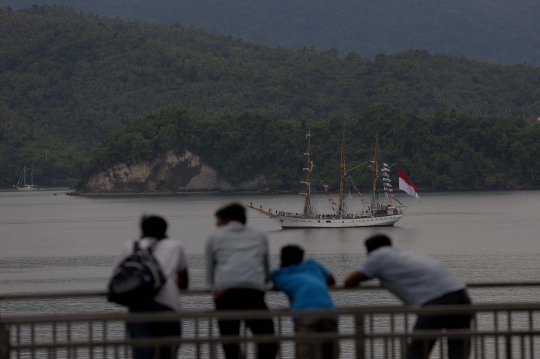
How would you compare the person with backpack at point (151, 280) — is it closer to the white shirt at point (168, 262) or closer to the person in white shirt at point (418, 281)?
the white shirt at point (168, 262)

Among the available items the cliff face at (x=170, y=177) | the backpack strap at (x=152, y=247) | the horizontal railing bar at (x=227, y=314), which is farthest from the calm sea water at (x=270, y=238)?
the horizontal railing bar at (x=227, y=314)

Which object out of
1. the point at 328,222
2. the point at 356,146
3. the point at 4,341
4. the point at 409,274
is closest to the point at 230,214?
the point at 409,274

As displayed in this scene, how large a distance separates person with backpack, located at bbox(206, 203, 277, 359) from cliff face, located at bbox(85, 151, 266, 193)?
16036cm

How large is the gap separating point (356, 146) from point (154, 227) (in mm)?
161761

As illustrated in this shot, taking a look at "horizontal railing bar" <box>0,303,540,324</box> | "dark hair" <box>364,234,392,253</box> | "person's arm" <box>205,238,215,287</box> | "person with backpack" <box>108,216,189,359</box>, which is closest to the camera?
"horizontal railing bar" <box>0,303,540,324</box>

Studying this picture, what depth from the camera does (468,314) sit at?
7.77 m

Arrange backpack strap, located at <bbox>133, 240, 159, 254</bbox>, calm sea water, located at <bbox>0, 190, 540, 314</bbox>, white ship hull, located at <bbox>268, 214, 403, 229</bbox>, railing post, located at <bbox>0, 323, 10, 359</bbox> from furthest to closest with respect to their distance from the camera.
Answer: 1. white ship hull, located at <bbox>268, 214, 403, 229</bbox>
2. calm sea water, located at <bbox>0, 190, 540, 314</bbox>
3. backpack strap, located at <bbox>133, 240, 159, 254</bbox>
4. railing post, located at <bbox>0, 323, 10, 359</bbox>

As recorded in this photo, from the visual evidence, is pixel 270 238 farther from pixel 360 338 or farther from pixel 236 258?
pixel 360 338

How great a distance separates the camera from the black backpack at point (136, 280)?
712cm

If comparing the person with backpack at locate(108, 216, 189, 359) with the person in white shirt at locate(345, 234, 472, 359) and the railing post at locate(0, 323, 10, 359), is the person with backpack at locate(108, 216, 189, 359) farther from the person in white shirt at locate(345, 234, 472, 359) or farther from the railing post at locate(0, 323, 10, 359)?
the person in white shirt at locate(345, 234, 472, 359)

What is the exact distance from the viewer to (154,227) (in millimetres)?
7707

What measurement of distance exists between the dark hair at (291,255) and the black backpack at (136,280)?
1081 millimetres

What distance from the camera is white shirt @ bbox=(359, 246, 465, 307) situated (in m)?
7.89

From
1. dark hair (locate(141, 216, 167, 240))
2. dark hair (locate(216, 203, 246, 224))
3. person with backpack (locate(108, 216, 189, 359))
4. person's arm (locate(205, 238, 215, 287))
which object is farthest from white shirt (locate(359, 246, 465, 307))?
dark hair (locate(141, 216, 167, 240))
